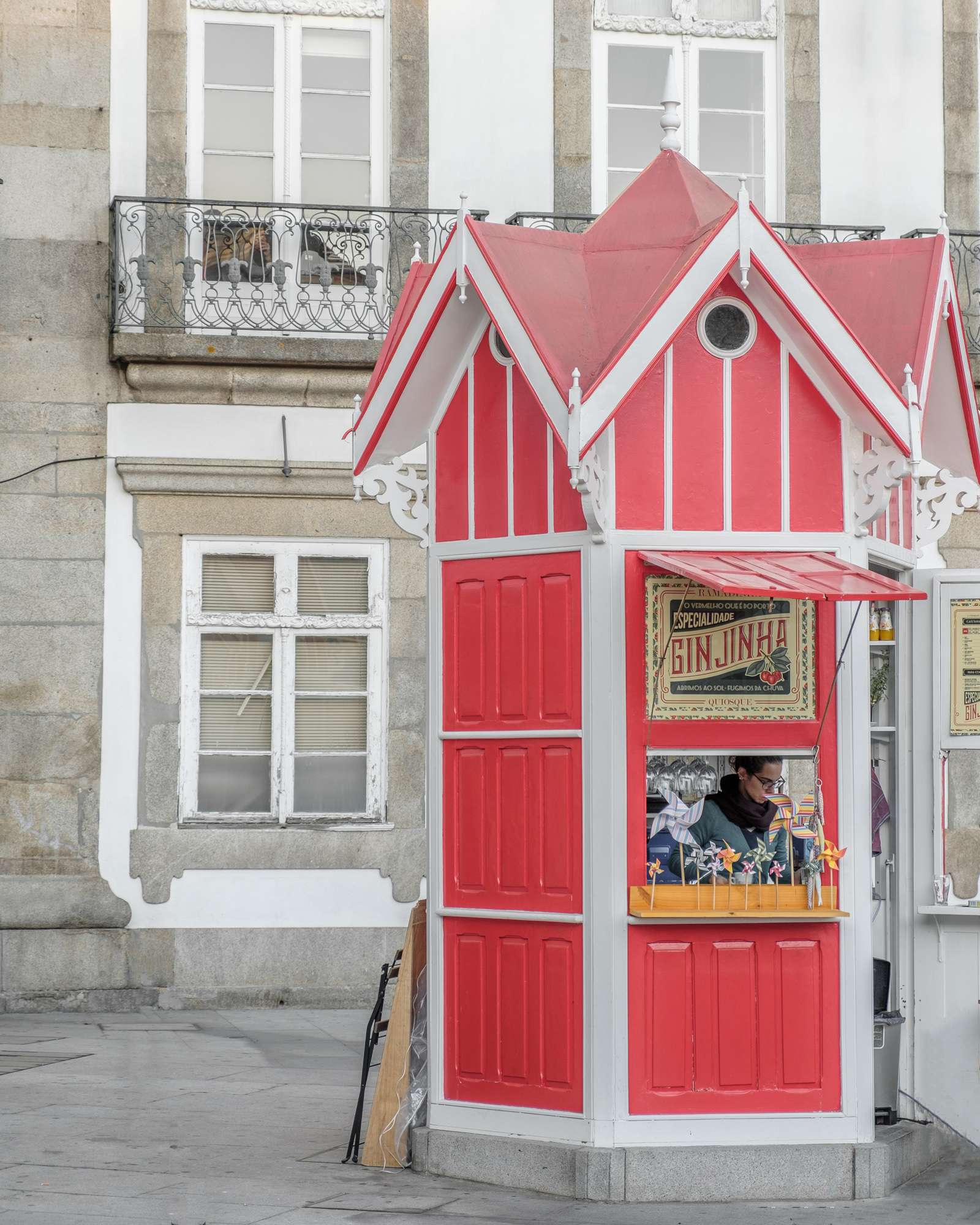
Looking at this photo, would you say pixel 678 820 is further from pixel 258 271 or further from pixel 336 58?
pixel 336 58

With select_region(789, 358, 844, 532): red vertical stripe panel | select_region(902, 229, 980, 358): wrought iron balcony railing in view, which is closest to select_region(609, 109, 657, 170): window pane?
select_region(902, 229, 980, 358): wrought iron balcony railing

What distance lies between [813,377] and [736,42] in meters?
8.37

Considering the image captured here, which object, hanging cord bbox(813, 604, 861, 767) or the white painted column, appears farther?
hanging cord bbox(813, 604, 861, 767)

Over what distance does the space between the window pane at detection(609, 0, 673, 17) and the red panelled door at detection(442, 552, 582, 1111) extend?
8.49 metres

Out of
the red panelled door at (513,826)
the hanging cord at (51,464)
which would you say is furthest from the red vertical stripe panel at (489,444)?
the hanging cord at (51,464)

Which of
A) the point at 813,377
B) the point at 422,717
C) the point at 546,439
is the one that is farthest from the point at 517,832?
the point at 422,717

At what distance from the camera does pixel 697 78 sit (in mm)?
15156

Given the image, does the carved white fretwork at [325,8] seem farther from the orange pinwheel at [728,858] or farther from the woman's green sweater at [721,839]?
the orange pinwheel at [728,858]

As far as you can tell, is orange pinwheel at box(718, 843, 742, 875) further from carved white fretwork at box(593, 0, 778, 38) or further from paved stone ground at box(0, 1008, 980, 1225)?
carved white fretwork at box(593, 0, 778, 38)

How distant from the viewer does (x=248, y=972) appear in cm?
1342

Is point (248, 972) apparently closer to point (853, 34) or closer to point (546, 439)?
point (546, 439)

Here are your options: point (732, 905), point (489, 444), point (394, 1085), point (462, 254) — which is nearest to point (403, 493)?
point (489, 444)

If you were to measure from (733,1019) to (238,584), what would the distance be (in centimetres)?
730

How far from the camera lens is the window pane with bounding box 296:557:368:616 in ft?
45.8
